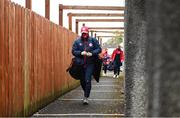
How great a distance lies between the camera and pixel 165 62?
3.18 feet

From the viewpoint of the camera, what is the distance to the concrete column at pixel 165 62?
967 mm

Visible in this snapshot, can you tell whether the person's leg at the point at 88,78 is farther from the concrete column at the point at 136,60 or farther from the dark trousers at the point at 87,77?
the concrete column at the point at 136,60

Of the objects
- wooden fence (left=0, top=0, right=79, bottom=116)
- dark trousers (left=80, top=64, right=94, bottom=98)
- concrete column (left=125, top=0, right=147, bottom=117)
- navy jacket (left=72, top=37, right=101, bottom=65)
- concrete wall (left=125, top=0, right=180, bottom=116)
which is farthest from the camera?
navy jacket (left=72, top=37, right=101, bottom=65)

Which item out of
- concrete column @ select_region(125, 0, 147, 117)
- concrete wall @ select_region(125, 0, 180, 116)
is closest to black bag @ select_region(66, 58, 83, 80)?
concrete column @ select_region(125, 0, 147, 117)

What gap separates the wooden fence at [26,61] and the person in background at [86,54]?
658 millimetres

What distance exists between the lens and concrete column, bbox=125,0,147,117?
535 centimetres

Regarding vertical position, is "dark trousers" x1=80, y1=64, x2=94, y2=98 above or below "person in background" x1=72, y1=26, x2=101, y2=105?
below

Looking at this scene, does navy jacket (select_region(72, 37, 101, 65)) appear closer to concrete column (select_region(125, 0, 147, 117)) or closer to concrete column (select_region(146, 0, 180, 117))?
concrete column (select_region(125, 0, 147, 117))

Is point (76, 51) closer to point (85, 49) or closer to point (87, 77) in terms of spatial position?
Answer: point (85, 49)

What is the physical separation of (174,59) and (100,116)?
24.5 feet

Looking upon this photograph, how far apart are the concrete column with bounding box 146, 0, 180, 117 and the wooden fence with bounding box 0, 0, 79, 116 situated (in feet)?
18.2

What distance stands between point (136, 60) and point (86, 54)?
17.0 ft

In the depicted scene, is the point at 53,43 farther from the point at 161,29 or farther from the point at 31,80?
the point at 161,29

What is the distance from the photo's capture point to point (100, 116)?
8367 millimetres
